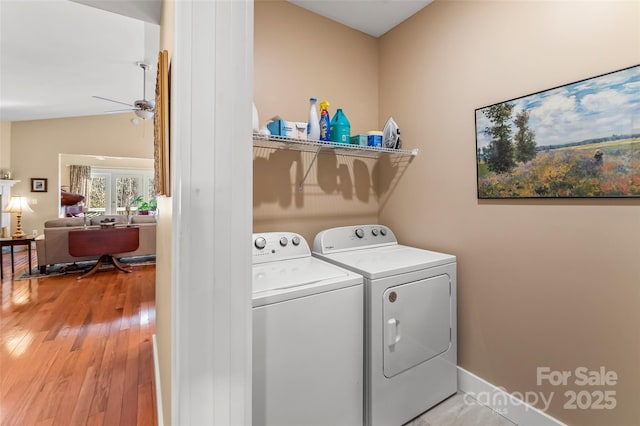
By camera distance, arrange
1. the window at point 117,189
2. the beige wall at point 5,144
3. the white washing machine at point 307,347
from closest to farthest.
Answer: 1. the white washing machine at point 307,347
2. the beige wall at point 5,144
3. the window at point 117,189

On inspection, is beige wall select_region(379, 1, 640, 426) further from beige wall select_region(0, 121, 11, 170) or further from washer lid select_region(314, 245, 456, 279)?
beige wall select_region(0, 121, 11, 170)

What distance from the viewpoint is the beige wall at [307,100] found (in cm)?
187

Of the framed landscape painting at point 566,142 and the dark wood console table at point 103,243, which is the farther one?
the dark wood console table at point 103,243

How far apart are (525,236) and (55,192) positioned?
888 cm

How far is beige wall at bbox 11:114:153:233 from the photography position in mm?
6656

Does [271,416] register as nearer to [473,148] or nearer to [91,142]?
[473,148]

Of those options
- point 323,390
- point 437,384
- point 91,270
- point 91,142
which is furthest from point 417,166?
point 91,142

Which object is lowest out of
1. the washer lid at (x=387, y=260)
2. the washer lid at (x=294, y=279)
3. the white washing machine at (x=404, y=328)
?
the white washing machine at (x=404, y=328)

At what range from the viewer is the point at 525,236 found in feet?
5.08

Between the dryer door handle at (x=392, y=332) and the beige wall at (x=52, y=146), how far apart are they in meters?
8.00

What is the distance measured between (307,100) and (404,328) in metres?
1.49

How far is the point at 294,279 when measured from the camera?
4.44 ft

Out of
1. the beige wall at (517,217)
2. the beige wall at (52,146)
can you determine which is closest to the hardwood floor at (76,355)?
the beige wall at (517,217)

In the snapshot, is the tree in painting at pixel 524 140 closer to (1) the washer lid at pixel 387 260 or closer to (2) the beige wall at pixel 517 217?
(2) the beige wall at pixel 517 217
